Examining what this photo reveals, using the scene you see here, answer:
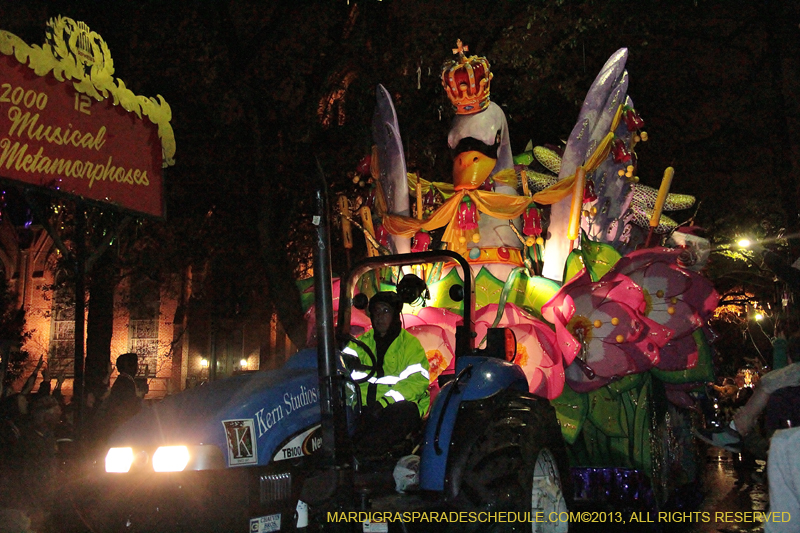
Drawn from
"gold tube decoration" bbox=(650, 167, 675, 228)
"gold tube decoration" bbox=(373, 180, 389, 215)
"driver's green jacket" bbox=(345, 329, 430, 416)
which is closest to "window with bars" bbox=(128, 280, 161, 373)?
"gold tube decoration" bbox=(373, 180, 389, 215)

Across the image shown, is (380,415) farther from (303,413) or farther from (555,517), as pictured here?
(555,517)

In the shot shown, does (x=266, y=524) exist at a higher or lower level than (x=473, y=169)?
lower

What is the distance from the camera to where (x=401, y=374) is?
5.42 meters

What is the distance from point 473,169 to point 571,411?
3253 millimetres

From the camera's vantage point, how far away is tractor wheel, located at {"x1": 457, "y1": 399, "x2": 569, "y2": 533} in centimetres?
476

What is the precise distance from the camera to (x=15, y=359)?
85.1ft

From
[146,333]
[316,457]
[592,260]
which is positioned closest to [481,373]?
[316,457]

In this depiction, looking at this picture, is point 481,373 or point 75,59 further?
point 75,59

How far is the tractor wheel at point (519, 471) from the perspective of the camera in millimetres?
4758

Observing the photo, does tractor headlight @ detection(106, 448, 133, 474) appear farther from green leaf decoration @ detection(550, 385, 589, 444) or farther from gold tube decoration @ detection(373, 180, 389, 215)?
gold tube decoration @ detection(373, 180, 389, 215)

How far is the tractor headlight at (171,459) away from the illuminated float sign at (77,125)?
9.50ft

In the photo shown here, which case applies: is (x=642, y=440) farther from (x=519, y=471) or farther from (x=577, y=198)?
(x=519, y=471)

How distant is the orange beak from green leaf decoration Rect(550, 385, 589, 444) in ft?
9.41

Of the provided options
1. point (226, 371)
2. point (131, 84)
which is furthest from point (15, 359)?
point (131, 84)
